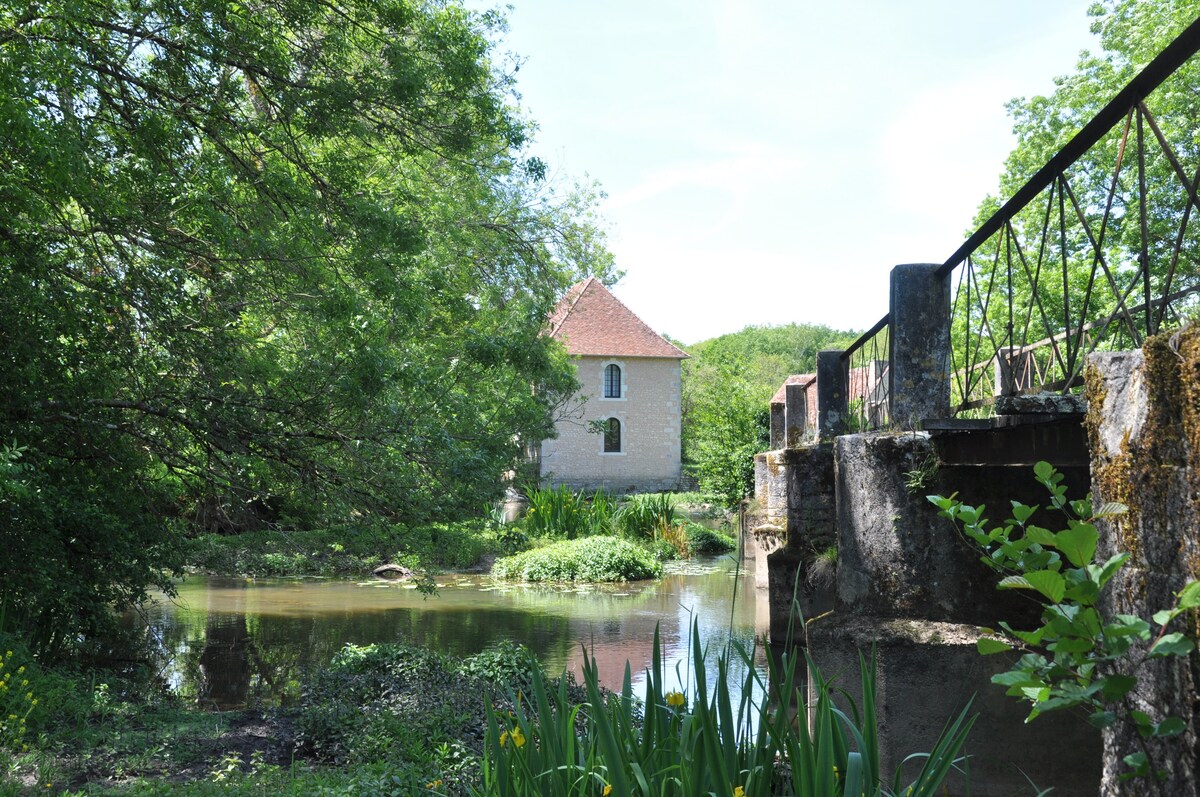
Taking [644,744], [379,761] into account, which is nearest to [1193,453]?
[644,744]

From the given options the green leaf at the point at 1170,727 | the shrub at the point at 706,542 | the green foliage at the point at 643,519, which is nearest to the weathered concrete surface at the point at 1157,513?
the green leaf at the point at 1170,727

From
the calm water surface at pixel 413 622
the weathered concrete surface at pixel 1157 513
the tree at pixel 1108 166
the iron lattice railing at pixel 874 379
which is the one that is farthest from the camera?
the tree at pixel 1108 166

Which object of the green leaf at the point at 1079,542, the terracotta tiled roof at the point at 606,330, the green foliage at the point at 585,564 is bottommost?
the green foliage at the point at 585,564

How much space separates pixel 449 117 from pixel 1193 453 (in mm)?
9206

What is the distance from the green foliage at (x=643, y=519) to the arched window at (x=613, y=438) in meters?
17.5

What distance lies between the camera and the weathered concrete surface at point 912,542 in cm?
523

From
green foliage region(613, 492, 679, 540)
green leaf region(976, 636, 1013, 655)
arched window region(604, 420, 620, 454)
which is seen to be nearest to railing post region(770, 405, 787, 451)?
green foliage region(613, 492, 679, 540)

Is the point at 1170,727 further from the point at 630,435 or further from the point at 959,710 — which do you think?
the point at 630,435

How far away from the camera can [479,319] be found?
59.8 feet

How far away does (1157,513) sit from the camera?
108 inches

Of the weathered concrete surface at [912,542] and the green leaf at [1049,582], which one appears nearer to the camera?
A: the green leaf at [1049,582]

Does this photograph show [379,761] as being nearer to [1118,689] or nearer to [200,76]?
[1118,689]

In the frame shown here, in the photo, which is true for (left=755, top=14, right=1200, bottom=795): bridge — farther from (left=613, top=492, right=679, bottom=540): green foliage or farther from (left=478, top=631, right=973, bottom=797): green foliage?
(left=613, top=492, right=679, bottom=540): green foliage

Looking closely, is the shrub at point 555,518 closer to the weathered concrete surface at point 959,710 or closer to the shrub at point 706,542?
the shrub at point 706,542
